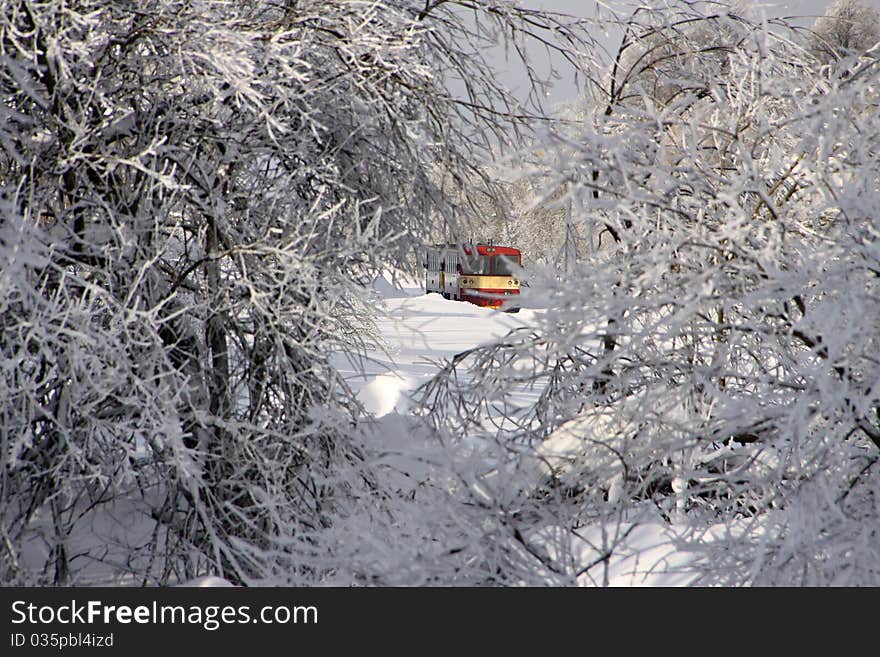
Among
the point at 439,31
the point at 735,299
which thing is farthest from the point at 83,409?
the point at 439,31

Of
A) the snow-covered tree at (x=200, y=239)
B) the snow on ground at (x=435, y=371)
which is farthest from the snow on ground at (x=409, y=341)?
the snow-covered tree at (x=200, y=239)

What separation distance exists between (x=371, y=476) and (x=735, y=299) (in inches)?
117

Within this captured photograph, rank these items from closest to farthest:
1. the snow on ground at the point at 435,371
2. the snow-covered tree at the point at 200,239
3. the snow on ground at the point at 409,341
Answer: the snow on ground at the point at 435,371 < the snow-covered tree at the point at 200,239 < the snow on ground at the point at 409,341

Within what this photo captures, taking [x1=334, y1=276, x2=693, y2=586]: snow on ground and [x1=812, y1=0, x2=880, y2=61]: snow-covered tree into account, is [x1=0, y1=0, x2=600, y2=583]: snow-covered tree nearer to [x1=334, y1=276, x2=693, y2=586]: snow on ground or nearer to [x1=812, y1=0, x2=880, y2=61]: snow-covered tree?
[x1=334, y1=276, x2=693, y2=586]: snow on ground

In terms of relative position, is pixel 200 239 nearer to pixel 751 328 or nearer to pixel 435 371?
pixel 751 328

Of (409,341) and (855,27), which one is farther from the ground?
(855,27)

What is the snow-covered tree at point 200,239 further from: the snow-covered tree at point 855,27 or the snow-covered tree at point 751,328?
the snow-covered tree at point 855,27

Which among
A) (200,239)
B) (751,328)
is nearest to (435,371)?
(200,239)

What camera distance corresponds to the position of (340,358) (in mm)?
14164

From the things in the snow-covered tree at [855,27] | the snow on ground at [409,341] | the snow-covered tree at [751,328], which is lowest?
the snow-covered tree at [751,328]

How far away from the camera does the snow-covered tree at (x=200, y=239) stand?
439 centimetres

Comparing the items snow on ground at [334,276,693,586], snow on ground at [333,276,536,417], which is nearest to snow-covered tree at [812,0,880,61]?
snow on ground at [334,276,693,586]

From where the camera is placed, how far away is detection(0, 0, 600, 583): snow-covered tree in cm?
439

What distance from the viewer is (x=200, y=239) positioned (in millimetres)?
5527
